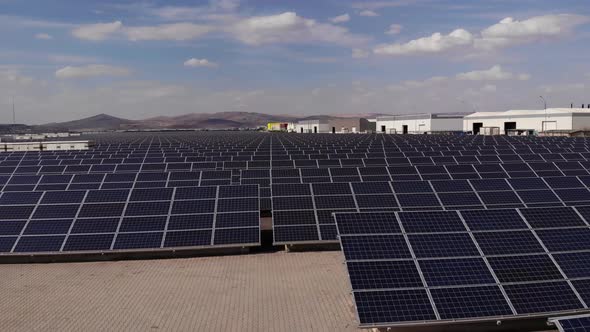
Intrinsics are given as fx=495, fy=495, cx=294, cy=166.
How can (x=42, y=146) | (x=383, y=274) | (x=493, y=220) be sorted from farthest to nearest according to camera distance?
1. (x=42, y=146)
2. (x=493, y=220)
3. (x=383, y=274)

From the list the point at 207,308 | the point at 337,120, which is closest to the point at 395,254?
the point at 207,308

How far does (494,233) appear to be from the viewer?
12.9m

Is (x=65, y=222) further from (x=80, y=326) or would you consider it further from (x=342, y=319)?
(x=342, y=319)

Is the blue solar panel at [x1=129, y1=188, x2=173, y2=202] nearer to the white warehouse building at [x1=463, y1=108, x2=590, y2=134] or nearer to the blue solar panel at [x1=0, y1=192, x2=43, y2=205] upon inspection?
the blue solar panel at [x1=0, y1=192, x2=43, y2=205]

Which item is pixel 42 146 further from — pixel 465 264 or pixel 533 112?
pixel 533 112

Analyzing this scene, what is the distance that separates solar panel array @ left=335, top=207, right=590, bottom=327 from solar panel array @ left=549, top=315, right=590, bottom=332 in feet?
5.23

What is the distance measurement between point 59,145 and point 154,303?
2824 inches

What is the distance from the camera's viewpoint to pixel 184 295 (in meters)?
14.6

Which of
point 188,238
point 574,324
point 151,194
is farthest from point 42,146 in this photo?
point 574,324

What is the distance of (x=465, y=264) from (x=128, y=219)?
13.2 metres

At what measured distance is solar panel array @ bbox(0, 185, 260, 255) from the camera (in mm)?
18484

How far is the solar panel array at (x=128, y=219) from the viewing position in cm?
1848

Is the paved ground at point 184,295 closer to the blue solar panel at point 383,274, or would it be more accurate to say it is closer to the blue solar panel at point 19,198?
the blue solar panel at point 383,274

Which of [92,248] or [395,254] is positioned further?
[92,248]
